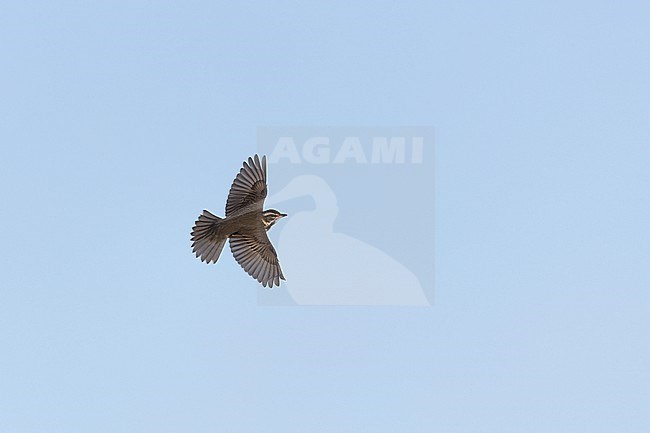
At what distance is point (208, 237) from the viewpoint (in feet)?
47.6

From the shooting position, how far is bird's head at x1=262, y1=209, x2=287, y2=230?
14.7 m

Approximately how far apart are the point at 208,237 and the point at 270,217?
118 cm

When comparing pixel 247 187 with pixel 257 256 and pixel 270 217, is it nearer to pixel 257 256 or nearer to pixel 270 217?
pixel 270 217

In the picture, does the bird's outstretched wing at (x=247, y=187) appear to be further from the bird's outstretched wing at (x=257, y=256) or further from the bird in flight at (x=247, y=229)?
the bird's outstretched wing at (x=257, y=256)

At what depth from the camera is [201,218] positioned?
574 inches

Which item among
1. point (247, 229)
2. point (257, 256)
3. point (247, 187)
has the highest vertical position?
point (247, 187)

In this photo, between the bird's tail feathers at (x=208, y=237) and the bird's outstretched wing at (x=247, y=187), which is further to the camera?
the bird's outstretched wing at (x=247, y=187)

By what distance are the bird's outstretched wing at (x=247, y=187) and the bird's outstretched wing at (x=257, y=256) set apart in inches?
22.9

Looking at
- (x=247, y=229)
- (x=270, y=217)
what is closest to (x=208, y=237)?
(x=247, y=229)

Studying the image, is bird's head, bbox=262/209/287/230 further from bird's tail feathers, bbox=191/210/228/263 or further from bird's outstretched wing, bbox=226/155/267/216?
bird's tail feathers, bbox=191/210/228/263

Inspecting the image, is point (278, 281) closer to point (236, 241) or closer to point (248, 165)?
point (236, 241)

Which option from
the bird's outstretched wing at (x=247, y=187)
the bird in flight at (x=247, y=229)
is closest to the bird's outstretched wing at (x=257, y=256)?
the bird in flight at (x=247, y=229)

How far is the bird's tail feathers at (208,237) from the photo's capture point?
1444cm

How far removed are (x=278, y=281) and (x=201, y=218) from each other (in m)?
1.84
